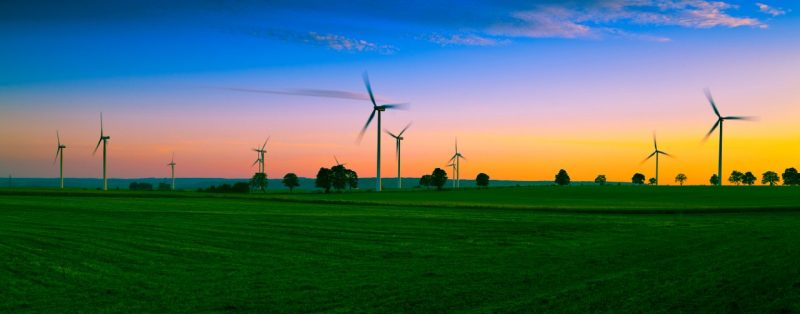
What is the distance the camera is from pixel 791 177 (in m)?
150

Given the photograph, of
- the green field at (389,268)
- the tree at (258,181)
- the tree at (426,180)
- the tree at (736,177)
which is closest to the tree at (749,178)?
the tree at (736,177)

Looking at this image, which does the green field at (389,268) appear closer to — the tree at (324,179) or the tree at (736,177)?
the tree at (324,179)

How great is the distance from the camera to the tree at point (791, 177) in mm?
148225

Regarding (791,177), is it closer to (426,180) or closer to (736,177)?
(736,177)

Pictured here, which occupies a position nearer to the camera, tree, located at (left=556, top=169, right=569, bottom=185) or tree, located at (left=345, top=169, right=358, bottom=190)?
tree, located at (left=345, top=169, right=358, bottom=190)

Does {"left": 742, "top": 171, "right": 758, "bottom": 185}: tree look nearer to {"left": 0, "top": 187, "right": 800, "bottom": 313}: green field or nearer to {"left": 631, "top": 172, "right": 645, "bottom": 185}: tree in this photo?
{"left": 631, "top": 172, "right": 645, "bottom": 185}: tree

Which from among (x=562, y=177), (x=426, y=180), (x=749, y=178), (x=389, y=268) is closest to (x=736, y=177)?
(x=749, y=178)

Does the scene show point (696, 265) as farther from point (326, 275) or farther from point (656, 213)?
point (656, 213)

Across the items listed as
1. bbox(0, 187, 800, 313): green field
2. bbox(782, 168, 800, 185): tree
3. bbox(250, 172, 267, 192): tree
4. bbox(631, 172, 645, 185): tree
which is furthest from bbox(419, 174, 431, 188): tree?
bbox(0, 187, 800, 313): green field

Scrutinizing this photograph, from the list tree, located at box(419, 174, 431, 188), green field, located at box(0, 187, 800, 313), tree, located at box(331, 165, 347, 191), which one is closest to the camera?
green field, located at box(0, 187, 800, 313)

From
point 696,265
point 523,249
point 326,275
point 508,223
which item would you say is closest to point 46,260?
point 326,275

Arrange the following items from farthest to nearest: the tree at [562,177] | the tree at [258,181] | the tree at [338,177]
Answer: the tree at [562,177] < the tree at [258,181] < the tree at [338,177]

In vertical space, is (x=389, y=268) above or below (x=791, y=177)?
below

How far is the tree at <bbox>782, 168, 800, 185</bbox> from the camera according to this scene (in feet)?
486
